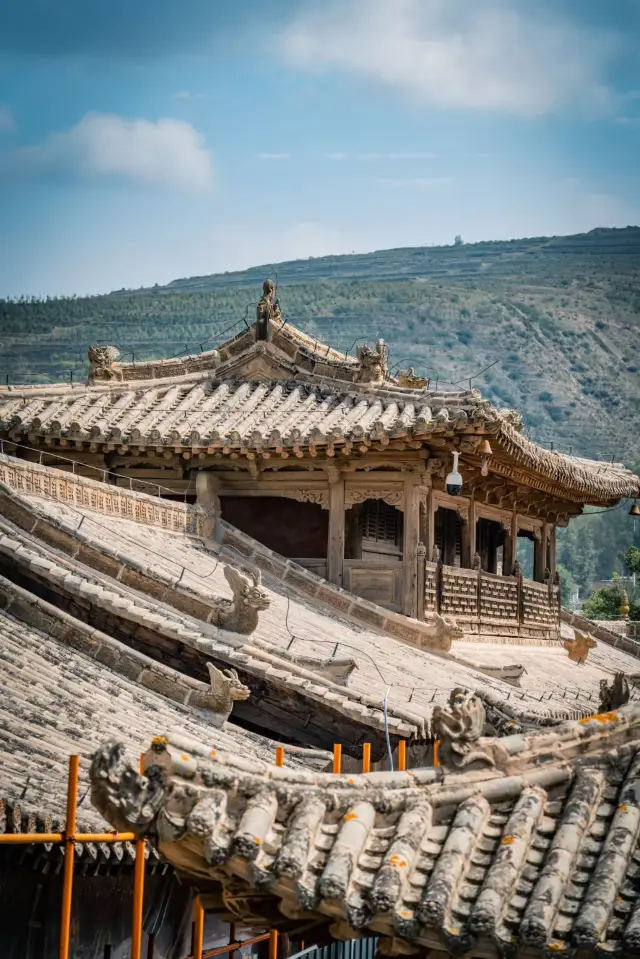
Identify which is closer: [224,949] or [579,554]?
[224,949]

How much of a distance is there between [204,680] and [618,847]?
801 centimetres

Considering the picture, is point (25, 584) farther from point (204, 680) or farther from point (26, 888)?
point (26, 888)

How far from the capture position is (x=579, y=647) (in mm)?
28094

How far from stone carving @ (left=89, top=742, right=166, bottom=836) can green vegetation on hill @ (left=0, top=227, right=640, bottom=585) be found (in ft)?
322

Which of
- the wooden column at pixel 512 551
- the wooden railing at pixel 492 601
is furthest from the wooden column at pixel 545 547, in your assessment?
the wooden column at pixel 512 551

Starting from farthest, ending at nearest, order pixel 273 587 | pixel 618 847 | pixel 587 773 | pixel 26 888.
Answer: pixel 273 587, pixel 26 888, pixel 587 773, pixel 618 847

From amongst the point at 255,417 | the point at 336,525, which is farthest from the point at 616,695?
the point at 255,417

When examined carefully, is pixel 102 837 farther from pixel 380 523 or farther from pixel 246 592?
pixel 380 523

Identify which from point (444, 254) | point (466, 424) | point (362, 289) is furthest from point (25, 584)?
point (444, 254)

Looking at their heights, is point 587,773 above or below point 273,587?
above

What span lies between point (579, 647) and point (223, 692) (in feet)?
51.0

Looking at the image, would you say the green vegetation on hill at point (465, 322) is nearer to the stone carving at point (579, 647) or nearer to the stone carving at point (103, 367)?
the stone carving at point (579, 647)

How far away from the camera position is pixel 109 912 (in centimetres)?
1093

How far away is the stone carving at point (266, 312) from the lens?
75.9 feet
